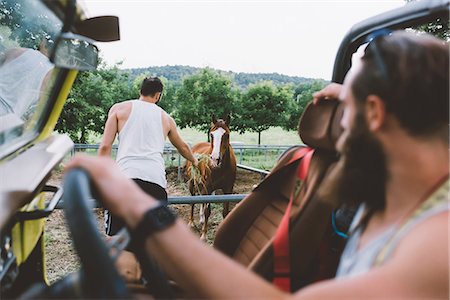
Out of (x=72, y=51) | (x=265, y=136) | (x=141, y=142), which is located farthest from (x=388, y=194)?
(x=265, y=136)

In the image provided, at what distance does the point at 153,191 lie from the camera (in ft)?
13.5

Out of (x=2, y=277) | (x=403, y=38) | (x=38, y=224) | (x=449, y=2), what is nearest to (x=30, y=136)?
(x=38, y=224)

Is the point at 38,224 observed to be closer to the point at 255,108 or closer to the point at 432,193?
the point at 432,193

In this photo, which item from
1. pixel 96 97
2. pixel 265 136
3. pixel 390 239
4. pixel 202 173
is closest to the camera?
pixel 390 239

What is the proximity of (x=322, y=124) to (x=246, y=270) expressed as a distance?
89 cm

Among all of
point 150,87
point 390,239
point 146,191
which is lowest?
point 146,191

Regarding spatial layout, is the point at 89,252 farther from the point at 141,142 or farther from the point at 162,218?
the point at 141,142

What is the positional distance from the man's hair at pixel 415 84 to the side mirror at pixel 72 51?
110 cm

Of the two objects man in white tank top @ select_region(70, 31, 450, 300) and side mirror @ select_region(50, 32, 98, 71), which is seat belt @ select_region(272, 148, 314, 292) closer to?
man in white tank top @ select_region(70, 31, 450, 300)

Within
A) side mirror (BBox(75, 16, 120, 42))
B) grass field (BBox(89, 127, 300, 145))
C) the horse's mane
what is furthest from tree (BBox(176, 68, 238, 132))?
side mirror (BBox(75, 16, 120, 42))

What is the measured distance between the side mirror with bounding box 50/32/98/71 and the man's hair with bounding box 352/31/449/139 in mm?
1105

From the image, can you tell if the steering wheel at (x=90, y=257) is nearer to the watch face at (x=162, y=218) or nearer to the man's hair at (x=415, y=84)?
the watch face at (x=162, y=218)

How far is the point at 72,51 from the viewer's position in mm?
1679

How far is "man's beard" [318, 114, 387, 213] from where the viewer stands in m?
1.05
